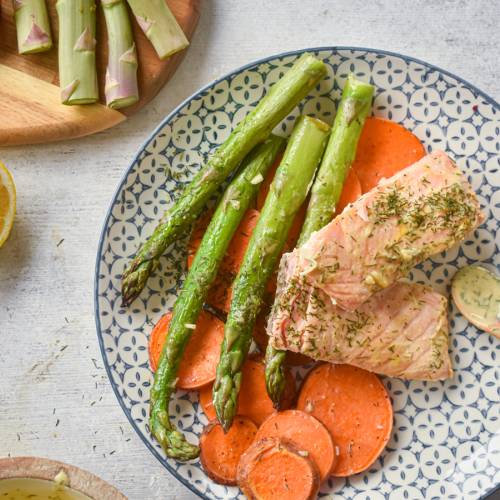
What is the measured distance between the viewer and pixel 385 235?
11.7 feet

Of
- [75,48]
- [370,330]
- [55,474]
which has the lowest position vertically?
[55,474]

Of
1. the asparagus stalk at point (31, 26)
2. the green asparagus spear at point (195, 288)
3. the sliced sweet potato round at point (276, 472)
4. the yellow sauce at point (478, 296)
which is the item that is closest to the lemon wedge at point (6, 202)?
the asparagus stalk at point (31, 26)

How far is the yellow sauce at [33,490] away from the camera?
3531 millimetres

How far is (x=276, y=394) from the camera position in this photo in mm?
3836

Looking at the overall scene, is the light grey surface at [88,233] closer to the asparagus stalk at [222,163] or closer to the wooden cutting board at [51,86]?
the wooden cutting board at [51,86]

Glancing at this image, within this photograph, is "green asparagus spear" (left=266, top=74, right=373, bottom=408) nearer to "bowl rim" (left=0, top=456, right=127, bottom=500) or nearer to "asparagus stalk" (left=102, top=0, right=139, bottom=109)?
"bowl rim" (left=0, top=456, right=127, bottom=500)

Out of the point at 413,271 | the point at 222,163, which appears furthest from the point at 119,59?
the point at 413,271

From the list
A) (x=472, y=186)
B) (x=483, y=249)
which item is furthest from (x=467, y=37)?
(x=483, y=249)

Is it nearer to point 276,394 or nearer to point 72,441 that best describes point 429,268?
point 276,394

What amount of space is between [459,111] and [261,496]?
2493 millimetres

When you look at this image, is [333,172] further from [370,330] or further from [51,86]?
[51,86]

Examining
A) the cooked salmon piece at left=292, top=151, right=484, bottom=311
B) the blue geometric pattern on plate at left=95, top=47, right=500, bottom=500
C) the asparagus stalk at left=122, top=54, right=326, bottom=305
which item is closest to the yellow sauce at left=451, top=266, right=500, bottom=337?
the blue geometric pattern on plate at left=95, top=47, right=500, bottom=500

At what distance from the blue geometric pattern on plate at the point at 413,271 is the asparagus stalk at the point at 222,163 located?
132mm

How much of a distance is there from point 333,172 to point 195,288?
102 centimetres
